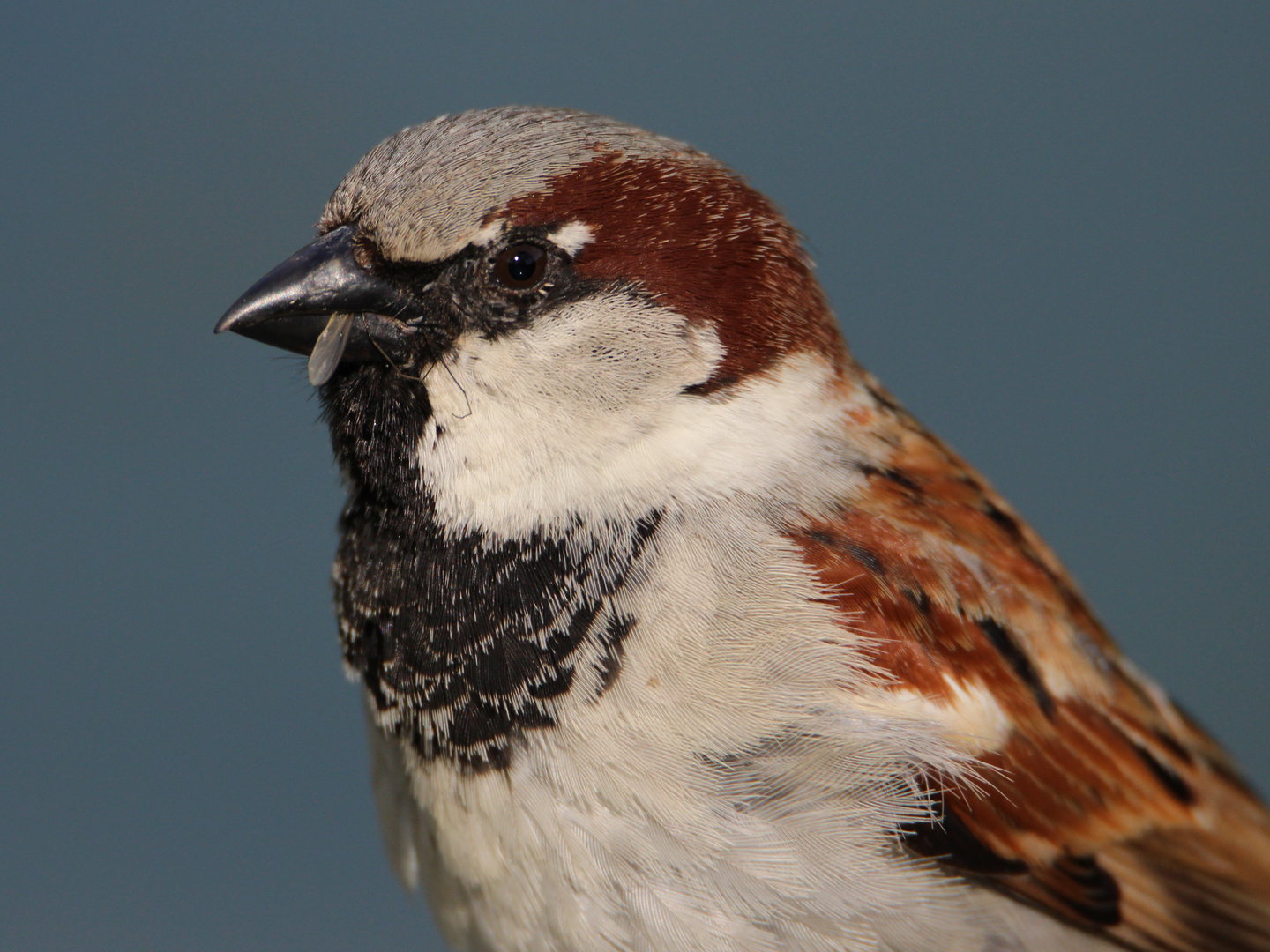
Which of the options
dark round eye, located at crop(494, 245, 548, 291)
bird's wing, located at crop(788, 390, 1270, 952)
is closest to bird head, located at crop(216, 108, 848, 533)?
dark round eye, located at crop(494, 245, 548, 291)

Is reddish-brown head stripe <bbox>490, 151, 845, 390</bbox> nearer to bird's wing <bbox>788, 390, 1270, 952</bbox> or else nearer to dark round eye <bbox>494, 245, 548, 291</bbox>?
dark round eye <bbox>494, 245, 548, 291</bbox>

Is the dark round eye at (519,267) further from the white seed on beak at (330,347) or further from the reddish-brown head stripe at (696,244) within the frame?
the white seed on beak at (330,347)

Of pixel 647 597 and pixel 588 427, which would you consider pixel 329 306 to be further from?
pixel 647 597

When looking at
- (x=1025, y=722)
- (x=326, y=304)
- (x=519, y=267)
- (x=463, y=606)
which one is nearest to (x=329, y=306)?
(x=326, y=304)

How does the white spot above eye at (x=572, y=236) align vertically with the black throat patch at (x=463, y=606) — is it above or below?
above

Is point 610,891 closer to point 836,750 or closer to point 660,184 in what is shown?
point 836,750

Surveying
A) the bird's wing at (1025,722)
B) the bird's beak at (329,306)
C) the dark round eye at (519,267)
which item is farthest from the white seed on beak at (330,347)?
the bird's wing at (1025,722)

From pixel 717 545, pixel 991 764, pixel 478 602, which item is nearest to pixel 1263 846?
pixel 991 764
